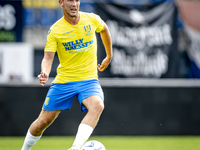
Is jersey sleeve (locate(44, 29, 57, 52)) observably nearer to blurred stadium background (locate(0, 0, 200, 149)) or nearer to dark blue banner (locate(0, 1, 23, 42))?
blurred stadium background (locate(0, 0, 200, 149))

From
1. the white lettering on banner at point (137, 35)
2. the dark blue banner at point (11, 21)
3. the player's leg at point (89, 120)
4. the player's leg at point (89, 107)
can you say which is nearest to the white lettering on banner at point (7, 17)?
the dark blue banner at point (11, 21)

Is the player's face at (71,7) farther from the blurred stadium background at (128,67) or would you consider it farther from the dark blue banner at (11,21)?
→ the dark blue banner at (11,21)

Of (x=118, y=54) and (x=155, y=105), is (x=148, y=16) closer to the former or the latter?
(x=118, y=54)

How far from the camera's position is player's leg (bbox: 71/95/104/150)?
459cm

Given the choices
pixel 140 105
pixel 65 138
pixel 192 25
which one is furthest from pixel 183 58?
pixel 65 138

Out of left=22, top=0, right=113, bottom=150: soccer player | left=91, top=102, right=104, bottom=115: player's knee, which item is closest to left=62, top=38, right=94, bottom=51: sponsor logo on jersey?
left=22, top=0, right=113, bottom=150: soccer player

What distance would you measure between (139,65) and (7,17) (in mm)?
3076

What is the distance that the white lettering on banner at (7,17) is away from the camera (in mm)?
8625

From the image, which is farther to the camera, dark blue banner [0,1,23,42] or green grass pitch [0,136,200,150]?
dark blue banner [0,1,23,42]

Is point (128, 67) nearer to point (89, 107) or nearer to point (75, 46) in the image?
point (75, 46)

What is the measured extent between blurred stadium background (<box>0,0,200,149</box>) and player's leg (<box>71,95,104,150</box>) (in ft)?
11.8

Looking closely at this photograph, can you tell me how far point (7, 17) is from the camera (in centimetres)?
865

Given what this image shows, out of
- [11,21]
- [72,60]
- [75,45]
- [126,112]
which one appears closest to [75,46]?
[75,45]

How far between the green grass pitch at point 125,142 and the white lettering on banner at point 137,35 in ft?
6.68
